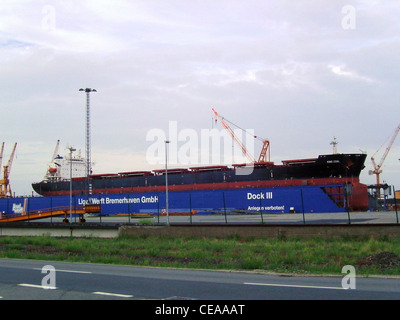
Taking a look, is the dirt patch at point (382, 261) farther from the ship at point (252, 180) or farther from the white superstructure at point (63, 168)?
the white superstructure at point (63, 168)

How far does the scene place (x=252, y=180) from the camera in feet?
214

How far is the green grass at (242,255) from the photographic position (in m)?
15.4


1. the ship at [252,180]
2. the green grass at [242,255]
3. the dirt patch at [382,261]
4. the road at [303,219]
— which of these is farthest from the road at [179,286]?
the ship at [252,180]

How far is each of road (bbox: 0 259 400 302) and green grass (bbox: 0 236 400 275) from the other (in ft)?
4.99

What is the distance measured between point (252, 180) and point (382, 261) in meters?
49.9

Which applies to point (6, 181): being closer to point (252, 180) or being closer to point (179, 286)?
point (252, 180)

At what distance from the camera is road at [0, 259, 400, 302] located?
9695 mm

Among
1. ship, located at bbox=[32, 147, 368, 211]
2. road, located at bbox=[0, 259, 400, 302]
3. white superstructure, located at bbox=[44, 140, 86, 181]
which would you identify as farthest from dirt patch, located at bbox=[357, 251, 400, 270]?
white superstructure, located at bbox=[44, 140, 86, 181]

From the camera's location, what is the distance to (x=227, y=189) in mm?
63562

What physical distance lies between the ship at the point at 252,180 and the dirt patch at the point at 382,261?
3584 centimetres

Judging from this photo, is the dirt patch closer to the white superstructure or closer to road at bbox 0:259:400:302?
road at bbox 0:259:400:302
